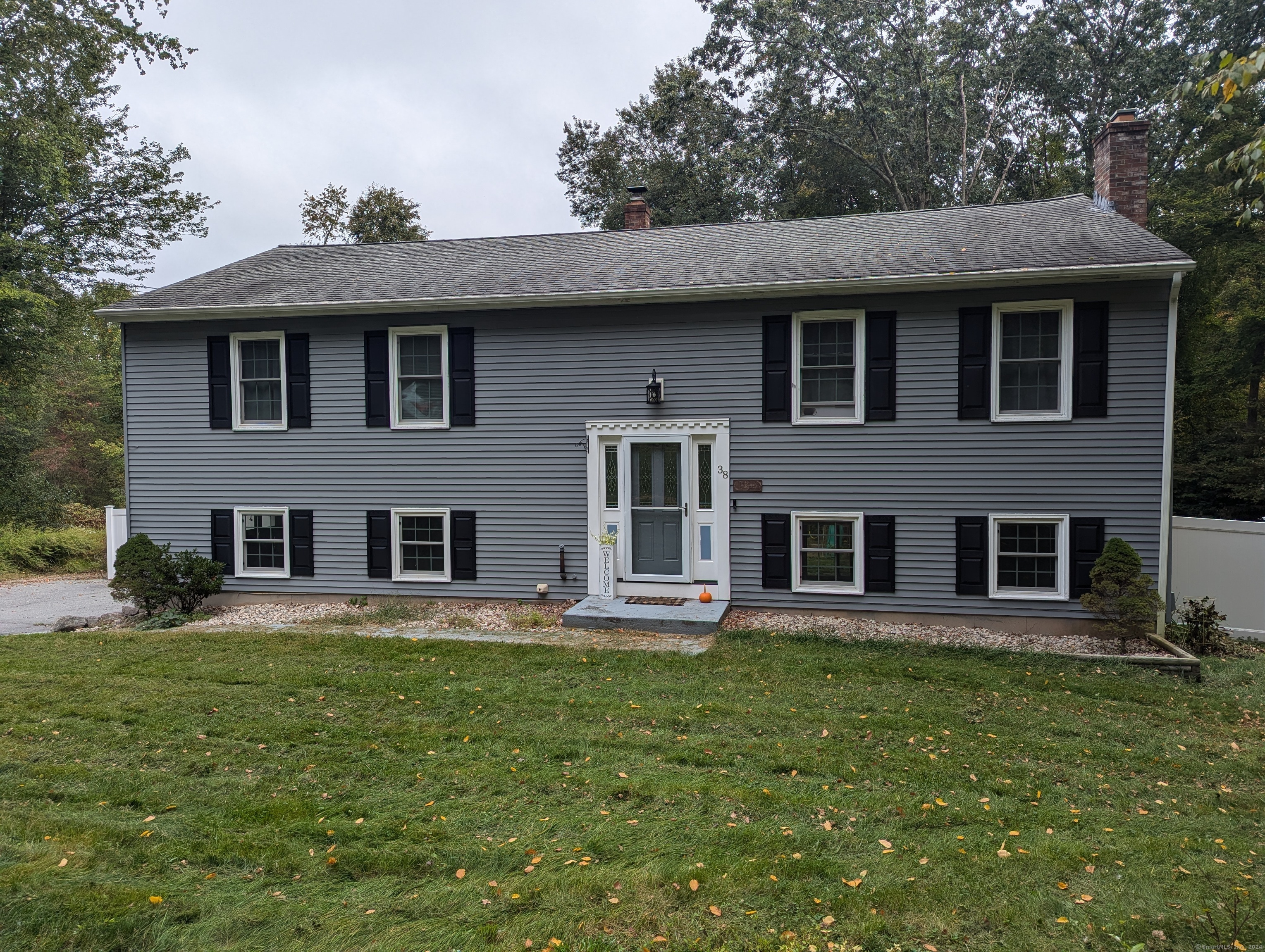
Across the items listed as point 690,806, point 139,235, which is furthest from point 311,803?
point 139,235

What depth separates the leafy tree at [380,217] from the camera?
25.3 metres

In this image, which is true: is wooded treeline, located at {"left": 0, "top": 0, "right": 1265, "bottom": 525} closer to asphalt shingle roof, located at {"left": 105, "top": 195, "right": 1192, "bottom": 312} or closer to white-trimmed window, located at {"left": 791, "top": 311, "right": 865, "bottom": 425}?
asphalt shingle roof, located at {"left": 105, "top": 195, "right": 1192, "bottom": 312}

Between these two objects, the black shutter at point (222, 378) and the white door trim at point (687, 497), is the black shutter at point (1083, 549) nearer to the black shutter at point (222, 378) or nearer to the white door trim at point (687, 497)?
the white door trim at point (687, 497)

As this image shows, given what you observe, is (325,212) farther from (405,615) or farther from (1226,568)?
(1226,568)

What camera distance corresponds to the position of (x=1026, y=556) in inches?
376

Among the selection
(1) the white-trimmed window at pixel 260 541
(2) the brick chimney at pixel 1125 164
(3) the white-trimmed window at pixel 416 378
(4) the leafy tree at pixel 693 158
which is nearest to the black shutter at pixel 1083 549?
(2) the brick chimney at pixel 1125 164

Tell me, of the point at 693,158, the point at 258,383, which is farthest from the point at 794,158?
the point at 258,383

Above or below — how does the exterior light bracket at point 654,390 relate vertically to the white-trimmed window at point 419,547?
above

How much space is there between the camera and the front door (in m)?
10.5

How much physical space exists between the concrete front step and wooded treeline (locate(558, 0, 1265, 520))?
15184 millimetres

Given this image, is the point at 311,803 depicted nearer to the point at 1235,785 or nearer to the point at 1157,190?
the point at 1235,785

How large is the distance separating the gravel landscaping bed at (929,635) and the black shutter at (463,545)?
12.2ft

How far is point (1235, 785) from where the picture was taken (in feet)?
16.0

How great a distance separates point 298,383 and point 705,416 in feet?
19.5
